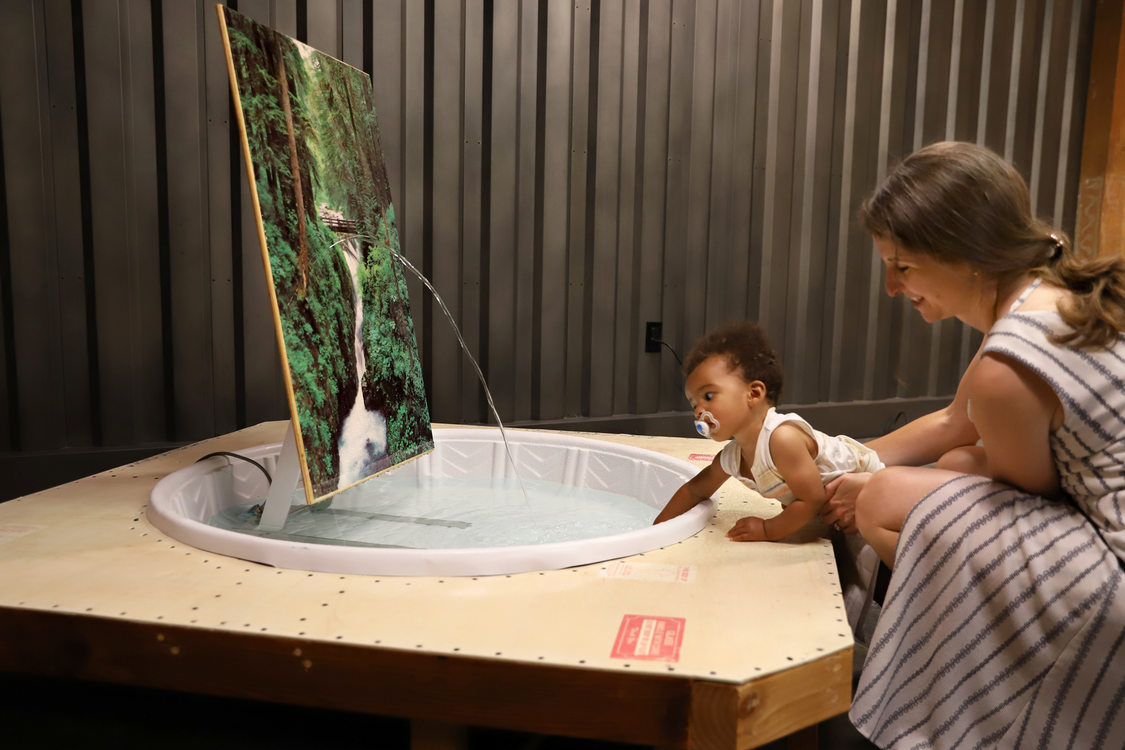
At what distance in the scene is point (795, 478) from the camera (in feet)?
5.13

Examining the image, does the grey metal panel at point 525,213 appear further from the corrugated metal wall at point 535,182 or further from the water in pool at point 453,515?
the water in pool at point 453,515

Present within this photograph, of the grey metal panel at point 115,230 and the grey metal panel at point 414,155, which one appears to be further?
the grey metal panel at point 414,155

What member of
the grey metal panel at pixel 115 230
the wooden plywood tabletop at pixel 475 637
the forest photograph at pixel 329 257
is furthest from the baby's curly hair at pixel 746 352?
the grey metal panel at pixel 115 230

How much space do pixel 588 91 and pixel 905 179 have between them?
7.33ft

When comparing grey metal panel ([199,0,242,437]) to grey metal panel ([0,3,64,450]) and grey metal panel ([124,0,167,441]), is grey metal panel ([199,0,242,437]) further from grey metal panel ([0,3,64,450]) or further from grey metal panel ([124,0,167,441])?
grey metal panel ([0,3,64,450])

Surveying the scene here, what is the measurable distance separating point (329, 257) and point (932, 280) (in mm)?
1154

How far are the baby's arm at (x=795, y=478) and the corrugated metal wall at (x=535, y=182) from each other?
20.1 inches

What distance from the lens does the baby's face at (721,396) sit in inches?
63.3

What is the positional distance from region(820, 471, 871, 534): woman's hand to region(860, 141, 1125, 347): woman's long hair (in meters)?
0.44

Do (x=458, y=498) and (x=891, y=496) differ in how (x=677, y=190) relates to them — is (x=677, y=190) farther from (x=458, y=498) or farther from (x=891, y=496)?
(x=891, y=496)

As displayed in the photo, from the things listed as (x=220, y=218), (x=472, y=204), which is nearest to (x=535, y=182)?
(x=472, y=204)

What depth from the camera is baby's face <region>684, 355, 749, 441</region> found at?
5.28ft

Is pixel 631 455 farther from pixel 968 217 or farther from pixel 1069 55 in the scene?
pixel 1069 55

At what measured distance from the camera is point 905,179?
1371 mm
